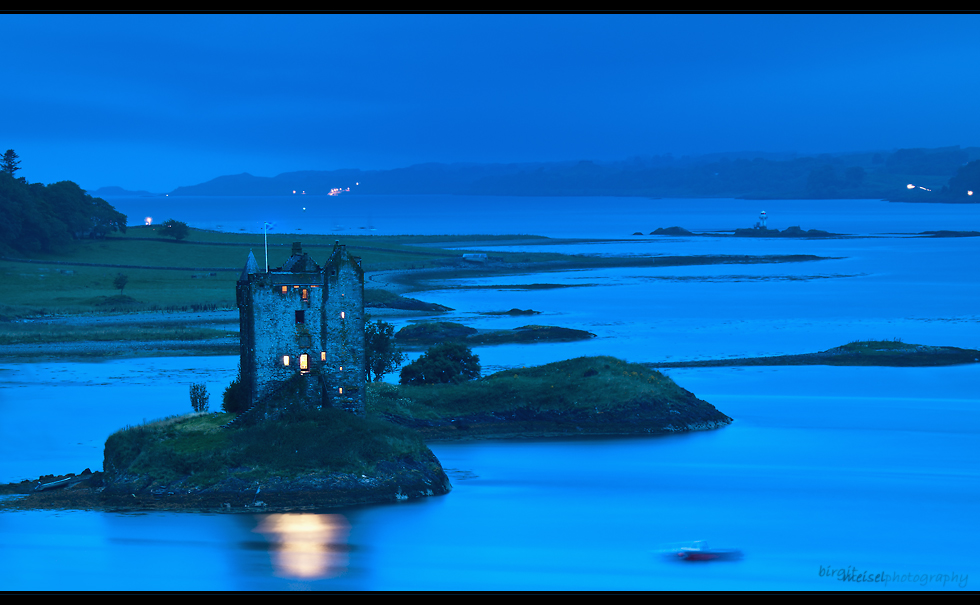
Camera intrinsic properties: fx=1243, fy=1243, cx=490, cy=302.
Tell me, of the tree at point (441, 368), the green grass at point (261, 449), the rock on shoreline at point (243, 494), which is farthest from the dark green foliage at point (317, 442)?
the tree at point (441, 368)

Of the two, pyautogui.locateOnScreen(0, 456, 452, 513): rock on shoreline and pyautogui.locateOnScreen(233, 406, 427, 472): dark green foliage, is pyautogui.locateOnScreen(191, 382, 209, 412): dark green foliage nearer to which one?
pyautogui.locateOnScreen(0, 456, 452, 513): rock on shoreline

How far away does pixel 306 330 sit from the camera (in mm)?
55344

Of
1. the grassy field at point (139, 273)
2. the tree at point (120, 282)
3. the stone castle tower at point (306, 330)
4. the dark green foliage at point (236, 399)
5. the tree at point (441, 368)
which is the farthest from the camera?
the tree at point (120, 282)

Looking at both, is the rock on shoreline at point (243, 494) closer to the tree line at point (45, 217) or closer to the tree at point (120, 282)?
the tree at point (120, 282)

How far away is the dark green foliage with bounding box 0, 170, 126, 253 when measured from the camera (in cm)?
16850

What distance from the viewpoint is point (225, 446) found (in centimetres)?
5328

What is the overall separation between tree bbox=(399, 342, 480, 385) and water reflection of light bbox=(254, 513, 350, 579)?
2432 cm

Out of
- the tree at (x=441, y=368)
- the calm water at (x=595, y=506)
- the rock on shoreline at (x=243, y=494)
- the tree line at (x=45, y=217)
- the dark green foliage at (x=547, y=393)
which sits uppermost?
the tree line at (x=45, y=217)

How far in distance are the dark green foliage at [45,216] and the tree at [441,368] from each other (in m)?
108

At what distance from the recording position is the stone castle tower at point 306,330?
54.8m

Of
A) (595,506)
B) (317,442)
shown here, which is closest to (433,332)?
(595,506)
